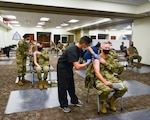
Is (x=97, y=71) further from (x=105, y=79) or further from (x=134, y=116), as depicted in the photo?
(x=134, y=116)

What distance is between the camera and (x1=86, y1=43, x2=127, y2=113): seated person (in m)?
2.43

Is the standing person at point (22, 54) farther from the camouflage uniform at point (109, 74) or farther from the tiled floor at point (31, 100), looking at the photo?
the camouflage uniform at point (109, 74)

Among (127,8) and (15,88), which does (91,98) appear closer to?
(15,88)

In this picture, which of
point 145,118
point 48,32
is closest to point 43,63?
point 145,118

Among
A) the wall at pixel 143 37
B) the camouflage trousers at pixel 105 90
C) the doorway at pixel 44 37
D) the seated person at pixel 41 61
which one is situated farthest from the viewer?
the doorway at pixel 44 37

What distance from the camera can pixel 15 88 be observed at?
389cm

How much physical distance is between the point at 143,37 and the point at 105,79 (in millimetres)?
6235

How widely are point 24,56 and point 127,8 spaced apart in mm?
4890

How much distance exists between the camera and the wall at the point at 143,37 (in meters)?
7.57

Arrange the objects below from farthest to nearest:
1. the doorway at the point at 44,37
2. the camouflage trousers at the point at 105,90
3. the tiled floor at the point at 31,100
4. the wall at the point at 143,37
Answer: the doorway at the point at 44,37
the wall at the point at 143,37
the tiled floor at the point at 31,100
the camouflage trousers at the point at 105,90

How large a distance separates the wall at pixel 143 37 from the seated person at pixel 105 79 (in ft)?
18.8

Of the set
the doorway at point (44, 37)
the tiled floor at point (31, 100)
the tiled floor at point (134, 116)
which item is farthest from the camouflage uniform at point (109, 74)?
the doorway at point (44, 37)

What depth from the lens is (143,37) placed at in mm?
7863

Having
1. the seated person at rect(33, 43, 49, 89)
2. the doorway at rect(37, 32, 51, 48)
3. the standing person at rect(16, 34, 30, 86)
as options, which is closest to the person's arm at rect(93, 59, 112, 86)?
the seated person at rect(33, 43, 49, 89)
